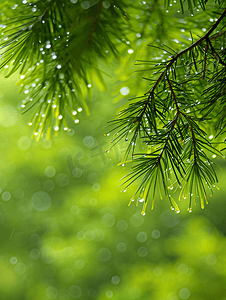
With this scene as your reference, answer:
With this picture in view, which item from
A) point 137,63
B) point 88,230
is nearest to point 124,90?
point 137,63

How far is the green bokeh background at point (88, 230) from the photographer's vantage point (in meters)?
2.87

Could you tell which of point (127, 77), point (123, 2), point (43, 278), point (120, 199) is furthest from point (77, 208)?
point (123, 2)

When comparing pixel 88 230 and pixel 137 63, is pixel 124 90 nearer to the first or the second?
pixel 137 63

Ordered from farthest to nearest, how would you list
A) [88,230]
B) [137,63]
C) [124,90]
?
[88,230], [124,90], [137,63]

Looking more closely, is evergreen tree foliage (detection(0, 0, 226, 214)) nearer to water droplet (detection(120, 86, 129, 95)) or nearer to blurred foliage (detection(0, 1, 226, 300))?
water droplet (detection(120, 86, 129, 95))

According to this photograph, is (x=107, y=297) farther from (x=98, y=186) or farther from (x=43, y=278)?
(x=98, y=186)

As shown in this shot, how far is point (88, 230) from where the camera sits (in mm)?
3107

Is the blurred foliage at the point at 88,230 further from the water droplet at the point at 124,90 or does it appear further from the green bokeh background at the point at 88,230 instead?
the water droplet at the point at 124,90

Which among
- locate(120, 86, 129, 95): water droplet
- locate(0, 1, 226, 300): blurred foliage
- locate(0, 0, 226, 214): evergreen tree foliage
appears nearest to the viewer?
locate(0, 0, 226, 214): evergreen tree foliage

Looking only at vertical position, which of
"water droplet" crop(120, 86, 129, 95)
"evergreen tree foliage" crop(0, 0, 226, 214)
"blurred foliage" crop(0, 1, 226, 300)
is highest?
"evergreen tree foliage" crop(0, 0, 226, 214)

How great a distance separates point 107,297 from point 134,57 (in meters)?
2.76

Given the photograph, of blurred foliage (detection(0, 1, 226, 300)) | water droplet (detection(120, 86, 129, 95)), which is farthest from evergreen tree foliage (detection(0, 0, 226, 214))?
blurred foliage (detection(0, 1, 226, 300))

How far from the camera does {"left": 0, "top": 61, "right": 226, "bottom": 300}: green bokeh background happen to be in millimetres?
2873

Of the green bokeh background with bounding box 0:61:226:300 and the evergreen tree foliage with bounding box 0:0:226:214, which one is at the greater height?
the evergreen tree foliage with bounding box 0:0:226:214
